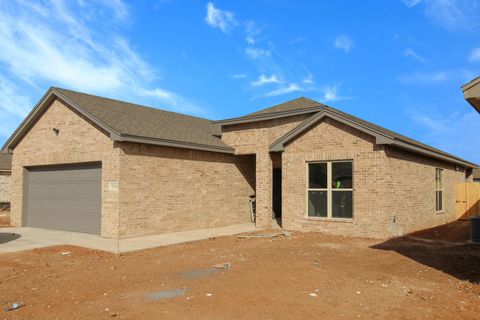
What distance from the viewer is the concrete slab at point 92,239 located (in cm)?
1224

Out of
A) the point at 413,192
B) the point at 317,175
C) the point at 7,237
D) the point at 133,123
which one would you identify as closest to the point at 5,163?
the point at 7,237

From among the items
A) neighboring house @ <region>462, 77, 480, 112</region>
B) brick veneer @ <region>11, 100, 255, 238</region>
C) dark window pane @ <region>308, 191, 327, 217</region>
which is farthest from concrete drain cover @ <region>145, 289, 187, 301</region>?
dark window pane @ <region>308, 191, 327, 217</region>

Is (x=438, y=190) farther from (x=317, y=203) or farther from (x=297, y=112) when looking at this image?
(x=297, y=112)

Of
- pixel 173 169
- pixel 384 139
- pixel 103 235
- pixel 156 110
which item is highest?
pixel 156 110

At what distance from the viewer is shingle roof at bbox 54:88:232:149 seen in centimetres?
1466

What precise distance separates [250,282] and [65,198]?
36.9 ft

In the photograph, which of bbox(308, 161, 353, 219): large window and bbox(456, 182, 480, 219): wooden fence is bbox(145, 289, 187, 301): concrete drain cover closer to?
bbox(308, 161, 353, 219): large window

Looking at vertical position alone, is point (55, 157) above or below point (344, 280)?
above

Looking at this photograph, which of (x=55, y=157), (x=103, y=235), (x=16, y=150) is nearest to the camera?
(x=103, y=235)

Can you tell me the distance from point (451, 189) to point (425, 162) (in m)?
5.08

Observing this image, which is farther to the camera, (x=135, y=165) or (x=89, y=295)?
(x=135, y=165)

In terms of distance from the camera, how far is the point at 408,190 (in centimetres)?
1530

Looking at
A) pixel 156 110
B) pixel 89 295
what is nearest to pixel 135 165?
pixel 156 110

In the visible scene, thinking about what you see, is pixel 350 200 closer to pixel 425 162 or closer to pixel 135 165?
pixel 425 162
